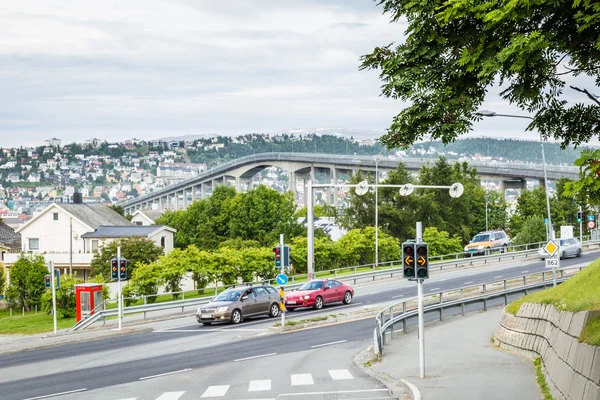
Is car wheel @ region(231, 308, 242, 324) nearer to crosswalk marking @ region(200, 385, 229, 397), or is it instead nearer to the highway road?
the highway road

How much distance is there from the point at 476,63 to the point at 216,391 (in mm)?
11019

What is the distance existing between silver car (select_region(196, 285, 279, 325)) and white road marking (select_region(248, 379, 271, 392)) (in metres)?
15.9

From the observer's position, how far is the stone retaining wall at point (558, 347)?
12289 millimetres

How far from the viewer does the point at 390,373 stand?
2066 cm

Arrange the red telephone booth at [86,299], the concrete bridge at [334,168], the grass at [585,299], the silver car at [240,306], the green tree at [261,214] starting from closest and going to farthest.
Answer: the grass at [585,299] → the silver car at [240,306] → the red telephone booth at [86,299] → the green tree at [261,214] → the concrete bridge at [334,168]

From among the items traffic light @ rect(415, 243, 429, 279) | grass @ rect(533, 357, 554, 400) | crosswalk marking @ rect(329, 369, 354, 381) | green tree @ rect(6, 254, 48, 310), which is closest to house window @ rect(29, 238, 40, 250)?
green tree @ rect(6, 254, 48, 310)

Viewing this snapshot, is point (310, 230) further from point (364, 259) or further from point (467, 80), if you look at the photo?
point (467, 80)

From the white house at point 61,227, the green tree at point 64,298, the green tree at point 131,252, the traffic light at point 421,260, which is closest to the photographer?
the traffic light at point 421,260

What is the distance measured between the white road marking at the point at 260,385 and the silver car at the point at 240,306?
15.9 m

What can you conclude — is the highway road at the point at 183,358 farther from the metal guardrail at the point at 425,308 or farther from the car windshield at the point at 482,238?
the car windshield at the point at 482,238

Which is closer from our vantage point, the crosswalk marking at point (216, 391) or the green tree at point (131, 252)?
the crosswalk marking at point (216, 391)

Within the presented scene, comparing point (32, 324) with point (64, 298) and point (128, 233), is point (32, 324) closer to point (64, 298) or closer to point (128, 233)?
point (64, 298)

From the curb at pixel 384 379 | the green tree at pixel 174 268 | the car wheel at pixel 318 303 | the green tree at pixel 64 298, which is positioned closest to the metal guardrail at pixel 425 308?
the curb at pixel 384 379

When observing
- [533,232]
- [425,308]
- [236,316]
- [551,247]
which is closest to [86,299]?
[236,316]
